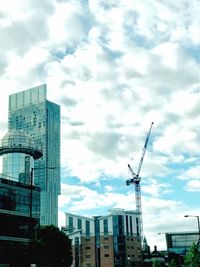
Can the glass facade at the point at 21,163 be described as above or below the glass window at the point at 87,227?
above

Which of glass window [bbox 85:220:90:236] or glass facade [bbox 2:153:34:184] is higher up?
glass facade [bbox 2:153:34:184]

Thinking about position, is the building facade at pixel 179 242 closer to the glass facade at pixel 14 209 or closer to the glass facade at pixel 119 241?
the glass facade at pixel 119 241

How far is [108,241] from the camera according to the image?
530ft

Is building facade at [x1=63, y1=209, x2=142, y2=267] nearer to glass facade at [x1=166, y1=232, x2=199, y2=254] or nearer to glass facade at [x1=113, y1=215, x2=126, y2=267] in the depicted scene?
glass facade at [x1=113, y1=215, x2=126, y2=267]

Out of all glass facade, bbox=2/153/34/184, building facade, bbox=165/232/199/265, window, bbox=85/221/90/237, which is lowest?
building facade, bbox=165/232/199/265

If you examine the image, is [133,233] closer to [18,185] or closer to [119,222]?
[119,222]

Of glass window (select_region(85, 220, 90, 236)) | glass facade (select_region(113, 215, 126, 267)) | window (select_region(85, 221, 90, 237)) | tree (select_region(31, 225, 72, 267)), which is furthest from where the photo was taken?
glass window (select_region(85, 220, 90, 236))

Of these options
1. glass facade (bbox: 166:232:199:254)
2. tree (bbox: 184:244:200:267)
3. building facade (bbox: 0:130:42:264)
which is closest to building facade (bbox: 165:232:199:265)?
glass facade (bbox: 166:232:199:254)

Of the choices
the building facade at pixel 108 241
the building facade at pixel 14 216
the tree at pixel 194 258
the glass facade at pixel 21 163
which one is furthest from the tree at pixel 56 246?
the building facade at pixel 108 241

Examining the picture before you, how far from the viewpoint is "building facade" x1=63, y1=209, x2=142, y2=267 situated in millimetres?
157625

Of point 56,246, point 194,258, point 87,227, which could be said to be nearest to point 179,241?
point 87,227

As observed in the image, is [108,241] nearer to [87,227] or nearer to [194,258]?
[87,227]

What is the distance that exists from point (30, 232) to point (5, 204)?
7.53m

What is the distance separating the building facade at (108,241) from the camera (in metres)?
158
